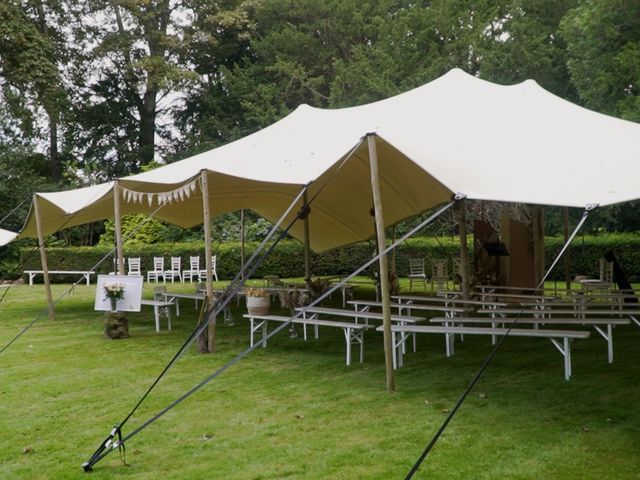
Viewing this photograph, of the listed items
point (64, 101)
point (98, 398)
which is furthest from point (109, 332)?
point (64, 101)

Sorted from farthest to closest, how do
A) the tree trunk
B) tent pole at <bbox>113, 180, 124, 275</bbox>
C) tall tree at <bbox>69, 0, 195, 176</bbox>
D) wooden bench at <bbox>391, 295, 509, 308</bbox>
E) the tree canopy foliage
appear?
the tree trunk → tall tree at <bbox>69, 0, 195, 176</bbox> → the tree canopy foliage → tent pole at <bbox>113, 180, 124, 275</bbox> → wooden bench at <bbox>391, 295, 509, 308</bbox>

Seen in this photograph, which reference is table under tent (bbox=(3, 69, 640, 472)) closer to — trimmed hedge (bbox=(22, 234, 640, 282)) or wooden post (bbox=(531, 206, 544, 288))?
wooden post (bbox=(531, 206, 544, 288))

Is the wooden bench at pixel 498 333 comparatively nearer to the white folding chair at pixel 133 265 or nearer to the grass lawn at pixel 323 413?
the grass lawn at pixel 323 413

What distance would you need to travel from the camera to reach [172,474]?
4.15 metres

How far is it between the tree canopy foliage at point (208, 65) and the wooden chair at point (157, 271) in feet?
9.43

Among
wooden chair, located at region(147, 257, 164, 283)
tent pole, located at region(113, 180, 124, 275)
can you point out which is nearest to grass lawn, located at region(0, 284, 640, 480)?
tent pole, located at region(113, 180, 124, 275)

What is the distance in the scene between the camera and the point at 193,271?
19.8 m

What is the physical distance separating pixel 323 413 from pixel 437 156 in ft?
8.92

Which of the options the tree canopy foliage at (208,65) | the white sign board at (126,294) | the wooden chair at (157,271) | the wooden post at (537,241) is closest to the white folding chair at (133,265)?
the wooden chair at (157,271)

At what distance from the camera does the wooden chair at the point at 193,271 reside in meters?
19.6

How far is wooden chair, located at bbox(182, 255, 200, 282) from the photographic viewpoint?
19.6 metres

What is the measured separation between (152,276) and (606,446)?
17460 mm

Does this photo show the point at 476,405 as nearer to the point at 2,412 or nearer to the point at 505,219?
the point at 2,412

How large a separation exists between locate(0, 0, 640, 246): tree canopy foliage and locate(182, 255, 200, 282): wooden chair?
279cm
